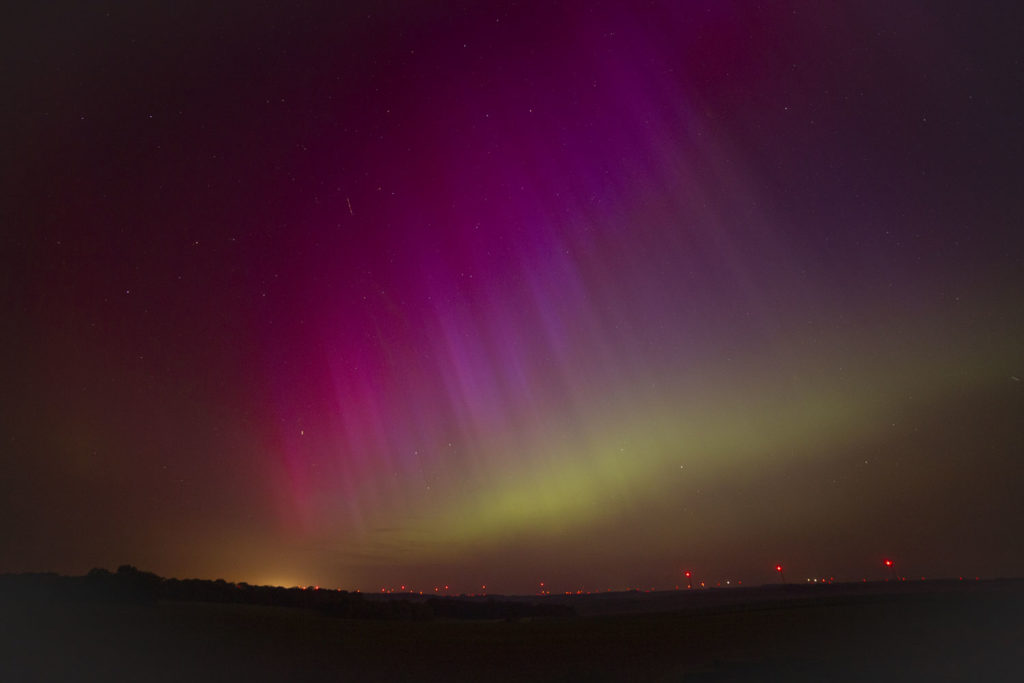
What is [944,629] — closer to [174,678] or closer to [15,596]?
[174,678]

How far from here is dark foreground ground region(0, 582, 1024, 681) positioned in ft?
70.0

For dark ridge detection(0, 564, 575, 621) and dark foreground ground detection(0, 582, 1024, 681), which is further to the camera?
dark ridge detection(0, 564, 575, 621)

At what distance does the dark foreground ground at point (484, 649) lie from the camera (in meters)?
21.3

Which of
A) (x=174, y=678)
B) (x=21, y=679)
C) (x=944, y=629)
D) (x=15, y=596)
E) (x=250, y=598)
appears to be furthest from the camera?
(x=250, y=598)

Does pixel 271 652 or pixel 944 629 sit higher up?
pixel 271 652

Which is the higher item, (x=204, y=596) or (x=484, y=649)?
(x=204, y=596)

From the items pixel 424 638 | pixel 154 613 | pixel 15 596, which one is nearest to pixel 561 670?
pixel 424 638

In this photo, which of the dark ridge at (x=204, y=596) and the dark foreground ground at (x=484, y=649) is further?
the dark ridge at (x=204, y=596)

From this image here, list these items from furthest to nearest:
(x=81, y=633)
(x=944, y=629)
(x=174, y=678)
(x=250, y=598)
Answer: (x=250, y=598) → (x=944, y=629) → (x=81, y=633) → (x=174, y=678)

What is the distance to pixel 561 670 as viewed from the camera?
23812 mm

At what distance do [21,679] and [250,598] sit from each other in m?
40.4

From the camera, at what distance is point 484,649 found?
31.8m

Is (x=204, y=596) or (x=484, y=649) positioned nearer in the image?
(x=484, y=649)

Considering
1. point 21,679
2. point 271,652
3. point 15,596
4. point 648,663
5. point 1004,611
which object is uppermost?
point 15,596
